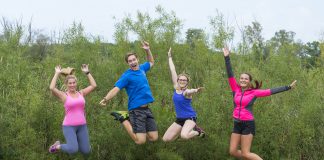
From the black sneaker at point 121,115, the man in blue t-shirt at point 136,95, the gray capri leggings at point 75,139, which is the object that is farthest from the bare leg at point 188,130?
the gray capri leggings at point 75,139

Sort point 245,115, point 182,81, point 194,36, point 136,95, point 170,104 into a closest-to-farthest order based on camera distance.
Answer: point 245,115
point 136,95
point 182,81
point 170,104
point 194,36

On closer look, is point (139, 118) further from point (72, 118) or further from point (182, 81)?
point (72, 118)

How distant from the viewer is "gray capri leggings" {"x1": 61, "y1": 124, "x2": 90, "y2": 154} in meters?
7.45

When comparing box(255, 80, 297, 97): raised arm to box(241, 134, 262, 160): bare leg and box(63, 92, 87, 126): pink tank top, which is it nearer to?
box(241, 134, 262, 160): bare leg

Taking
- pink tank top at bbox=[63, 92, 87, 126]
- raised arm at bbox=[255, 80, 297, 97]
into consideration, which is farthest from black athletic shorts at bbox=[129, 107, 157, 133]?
raised arm at bbox=[255, 80, 297, 97]

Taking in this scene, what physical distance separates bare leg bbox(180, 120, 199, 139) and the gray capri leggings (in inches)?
67.4

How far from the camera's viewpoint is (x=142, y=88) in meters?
7.77

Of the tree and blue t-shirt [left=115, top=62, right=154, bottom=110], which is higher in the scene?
the tree

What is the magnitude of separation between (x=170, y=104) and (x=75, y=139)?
11.9 ft

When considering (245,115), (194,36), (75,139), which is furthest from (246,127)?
(194,36)

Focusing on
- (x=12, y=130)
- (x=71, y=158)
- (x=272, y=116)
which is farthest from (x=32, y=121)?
(x=272, y=116)

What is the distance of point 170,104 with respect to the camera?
420 inches

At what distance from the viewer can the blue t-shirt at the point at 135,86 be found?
25.3ft

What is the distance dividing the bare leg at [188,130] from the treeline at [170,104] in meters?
1.41
